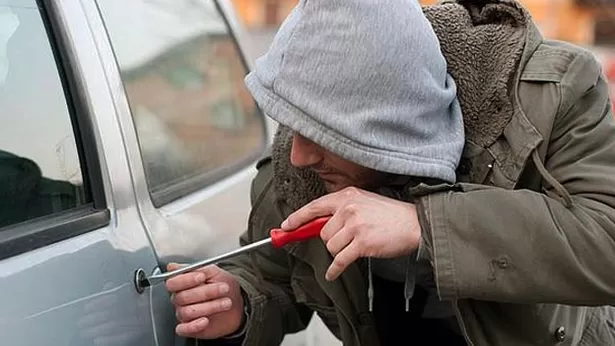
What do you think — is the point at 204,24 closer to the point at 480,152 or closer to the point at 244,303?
the point at 244,303

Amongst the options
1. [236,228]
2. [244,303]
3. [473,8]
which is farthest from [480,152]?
[236,228]

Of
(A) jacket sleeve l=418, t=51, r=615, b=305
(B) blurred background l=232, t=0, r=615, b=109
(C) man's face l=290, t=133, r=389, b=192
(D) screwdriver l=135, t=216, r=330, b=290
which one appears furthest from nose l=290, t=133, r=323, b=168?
(B) blurred background l=232, t=0, r=615, b=109

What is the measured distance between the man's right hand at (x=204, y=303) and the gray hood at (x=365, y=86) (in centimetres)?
41

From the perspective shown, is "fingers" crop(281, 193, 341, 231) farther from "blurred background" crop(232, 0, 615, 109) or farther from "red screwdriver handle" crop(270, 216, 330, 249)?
"blurred background" crop(232, 0, 615, 109)

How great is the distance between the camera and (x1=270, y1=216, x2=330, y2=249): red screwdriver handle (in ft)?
5.82

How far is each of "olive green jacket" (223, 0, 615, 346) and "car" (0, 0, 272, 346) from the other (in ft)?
0.79

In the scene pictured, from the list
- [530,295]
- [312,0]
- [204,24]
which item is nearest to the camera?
[530,295]

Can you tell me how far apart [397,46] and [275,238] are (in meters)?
0.41

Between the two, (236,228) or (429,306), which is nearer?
(429,306)

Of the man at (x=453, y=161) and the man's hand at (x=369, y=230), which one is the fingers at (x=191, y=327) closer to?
the man at (x=453, y=161)

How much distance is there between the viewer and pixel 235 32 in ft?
10.4

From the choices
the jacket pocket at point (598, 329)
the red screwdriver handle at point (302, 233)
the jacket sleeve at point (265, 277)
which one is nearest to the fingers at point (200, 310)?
the jacket sleeve at point (265, 277)

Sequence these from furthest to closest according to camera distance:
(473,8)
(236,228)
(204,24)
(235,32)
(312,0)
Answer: (235,32), (204,24), (236,228), (473,8), (312,0)

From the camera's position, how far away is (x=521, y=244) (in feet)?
5.46
